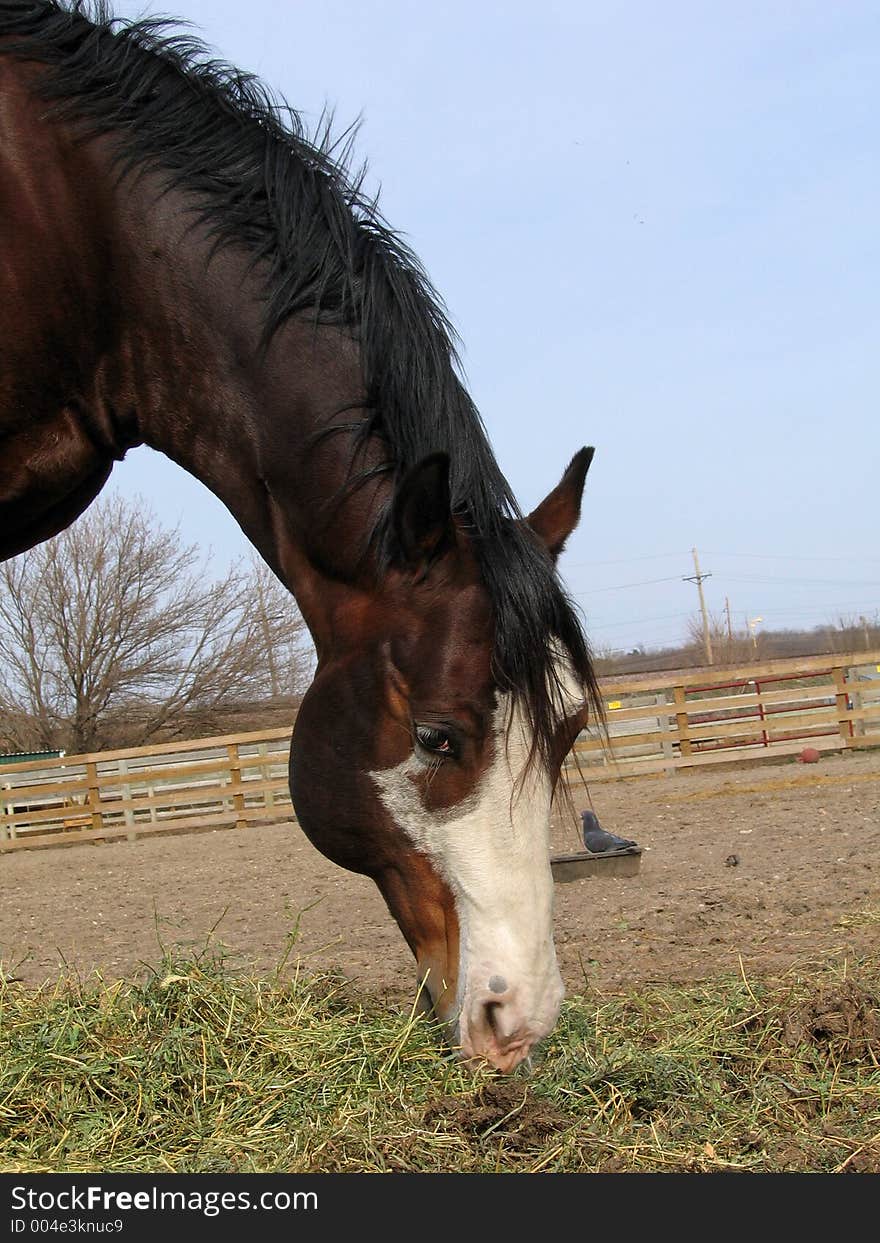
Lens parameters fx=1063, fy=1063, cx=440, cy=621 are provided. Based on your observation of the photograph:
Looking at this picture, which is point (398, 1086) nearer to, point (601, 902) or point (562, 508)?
point (562, 508)

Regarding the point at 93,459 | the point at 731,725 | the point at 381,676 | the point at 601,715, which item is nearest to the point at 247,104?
the point at 93,459

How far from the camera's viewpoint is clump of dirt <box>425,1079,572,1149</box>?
240 cm

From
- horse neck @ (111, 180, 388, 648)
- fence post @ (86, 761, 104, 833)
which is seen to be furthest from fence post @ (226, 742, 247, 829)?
horse neck @ (111, 180, 388, 648)

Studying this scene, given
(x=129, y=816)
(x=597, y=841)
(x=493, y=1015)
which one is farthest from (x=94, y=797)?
(x=493, y=1015)

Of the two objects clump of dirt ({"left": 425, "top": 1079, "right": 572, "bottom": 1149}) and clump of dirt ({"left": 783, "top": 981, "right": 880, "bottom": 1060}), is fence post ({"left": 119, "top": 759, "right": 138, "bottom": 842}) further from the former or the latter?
clump of dirt ({"left": 425, "top": 1079, "right": 572, "bottom": 1149})

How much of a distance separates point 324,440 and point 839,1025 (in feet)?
7.27

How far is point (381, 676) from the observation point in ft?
8.18

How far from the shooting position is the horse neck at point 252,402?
2578 mm

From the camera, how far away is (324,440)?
2.58 metres

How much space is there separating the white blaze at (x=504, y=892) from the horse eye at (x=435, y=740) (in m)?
0.11

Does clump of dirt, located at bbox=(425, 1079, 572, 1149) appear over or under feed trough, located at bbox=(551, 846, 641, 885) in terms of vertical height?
over

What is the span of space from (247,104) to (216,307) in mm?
651

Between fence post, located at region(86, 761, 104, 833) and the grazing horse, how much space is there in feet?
43.9

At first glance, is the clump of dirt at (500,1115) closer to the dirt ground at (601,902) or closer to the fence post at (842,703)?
the dirt ground at (601,902)
